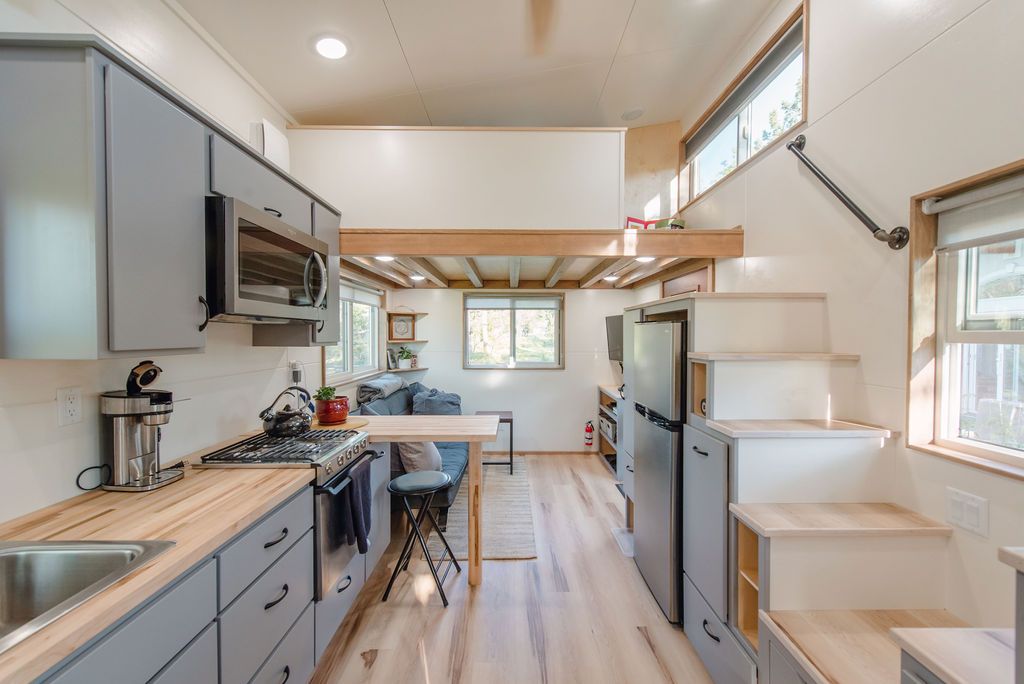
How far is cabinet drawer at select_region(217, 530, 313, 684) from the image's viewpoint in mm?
1149

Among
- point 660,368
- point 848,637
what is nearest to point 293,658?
point 848,637

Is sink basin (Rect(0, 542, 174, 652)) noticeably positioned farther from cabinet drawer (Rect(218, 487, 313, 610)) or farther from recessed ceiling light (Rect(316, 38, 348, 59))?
recessed ceiling light (Rect(316, 38, 348, 59))

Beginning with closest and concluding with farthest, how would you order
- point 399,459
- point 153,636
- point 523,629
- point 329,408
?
point 153,636
point 523,629
point 329,408
point 399,459

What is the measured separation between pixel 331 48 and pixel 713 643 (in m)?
3.60

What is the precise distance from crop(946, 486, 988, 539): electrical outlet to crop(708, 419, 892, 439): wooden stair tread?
0.26 metres

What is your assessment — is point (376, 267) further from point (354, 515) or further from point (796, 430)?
point (796, 430)

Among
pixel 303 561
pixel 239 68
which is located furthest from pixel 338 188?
pixel 303 561

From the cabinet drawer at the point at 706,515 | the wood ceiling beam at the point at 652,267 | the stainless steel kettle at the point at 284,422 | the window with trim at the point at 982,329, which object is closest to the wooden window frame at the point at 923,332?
the window with trim at the point at 982,329

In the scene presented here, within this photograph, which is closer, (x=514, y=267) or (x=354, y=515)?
(x=354, y=515)

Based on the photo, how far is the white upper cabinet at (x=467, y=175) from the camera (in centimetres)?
257

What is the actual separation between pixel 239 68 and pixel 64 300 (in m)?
1.83

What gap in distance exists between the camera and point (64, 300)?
41.6 inches

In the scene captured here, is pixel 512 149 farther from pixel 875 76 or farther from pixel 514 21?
pixel 875 76

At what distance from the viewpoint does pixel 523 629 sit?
202cm
